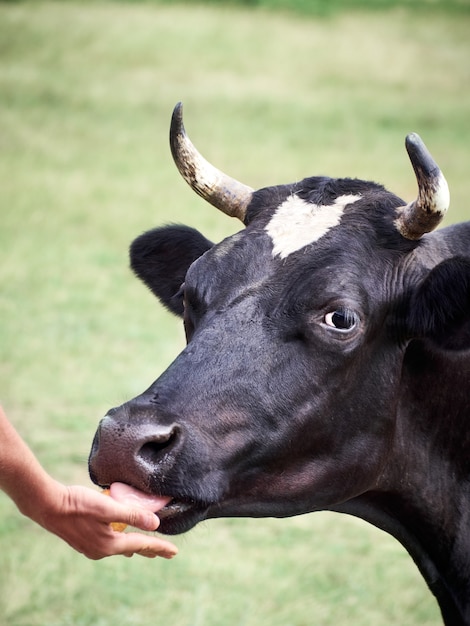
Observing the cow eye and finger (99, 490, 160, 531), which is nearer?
finger (99, 490, 160, 531)

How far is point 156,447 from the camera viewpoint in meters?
3.53

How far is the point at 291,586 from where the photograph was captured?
689cm

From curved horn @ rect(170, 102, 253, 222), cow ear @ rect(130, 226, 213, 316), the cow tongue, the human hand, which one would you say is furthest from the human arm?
curved horn @ rect(170, 102, 253, 222)

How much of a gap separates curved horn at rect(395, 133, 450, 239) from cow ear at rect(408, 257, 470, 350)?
185mm

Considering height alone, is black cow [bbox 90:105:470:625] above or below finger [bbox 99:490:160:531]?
above

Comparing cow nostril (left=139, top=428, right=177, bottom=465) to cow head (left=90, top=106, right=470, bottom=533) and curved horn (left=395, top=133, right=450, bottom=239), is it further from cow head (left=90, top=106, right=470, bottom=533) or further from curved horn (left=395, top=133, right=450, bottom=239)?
curved horn (left=395, top=133, right=450, bottom=239)

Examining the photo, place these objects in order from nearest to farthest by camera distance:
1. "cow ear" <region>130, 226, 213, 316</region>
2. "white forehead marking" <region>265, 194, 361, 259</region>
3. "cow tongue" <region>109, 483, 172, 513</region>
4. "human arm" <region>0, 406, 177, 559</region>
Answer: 1. "cow tongue" <region>109, 483, 172, 513</region>
2. "human arm" <region>0, 406, 177, 559</region>
3. "white forehead marking" <region>265, 194, 361, 259</region>
4. "cow ear" <region>130, 226, 213, 316</region>

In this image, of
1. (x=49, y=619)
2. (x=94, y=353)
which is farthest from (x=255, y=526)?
(x=94, y=353)

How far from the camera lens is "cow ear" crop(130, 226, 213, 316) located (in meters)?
4.98

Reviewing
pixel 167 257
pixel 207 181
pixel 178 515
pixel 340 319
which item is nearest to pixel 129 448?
pixel 178 515

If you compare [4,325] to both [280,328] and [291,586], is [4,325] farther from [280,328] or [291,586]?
[280,328]

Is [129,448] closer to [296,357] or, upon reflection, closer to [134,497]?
[134,497]

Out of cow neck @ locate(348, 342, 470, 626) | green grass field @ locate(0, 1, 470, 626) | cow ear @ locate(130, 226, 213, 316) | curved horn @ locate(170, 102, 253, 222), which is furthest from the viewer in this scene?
green grass field @ locate(0, 1, 470, 626)

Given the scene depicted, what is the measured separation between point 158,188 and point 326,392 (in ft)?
43.0
